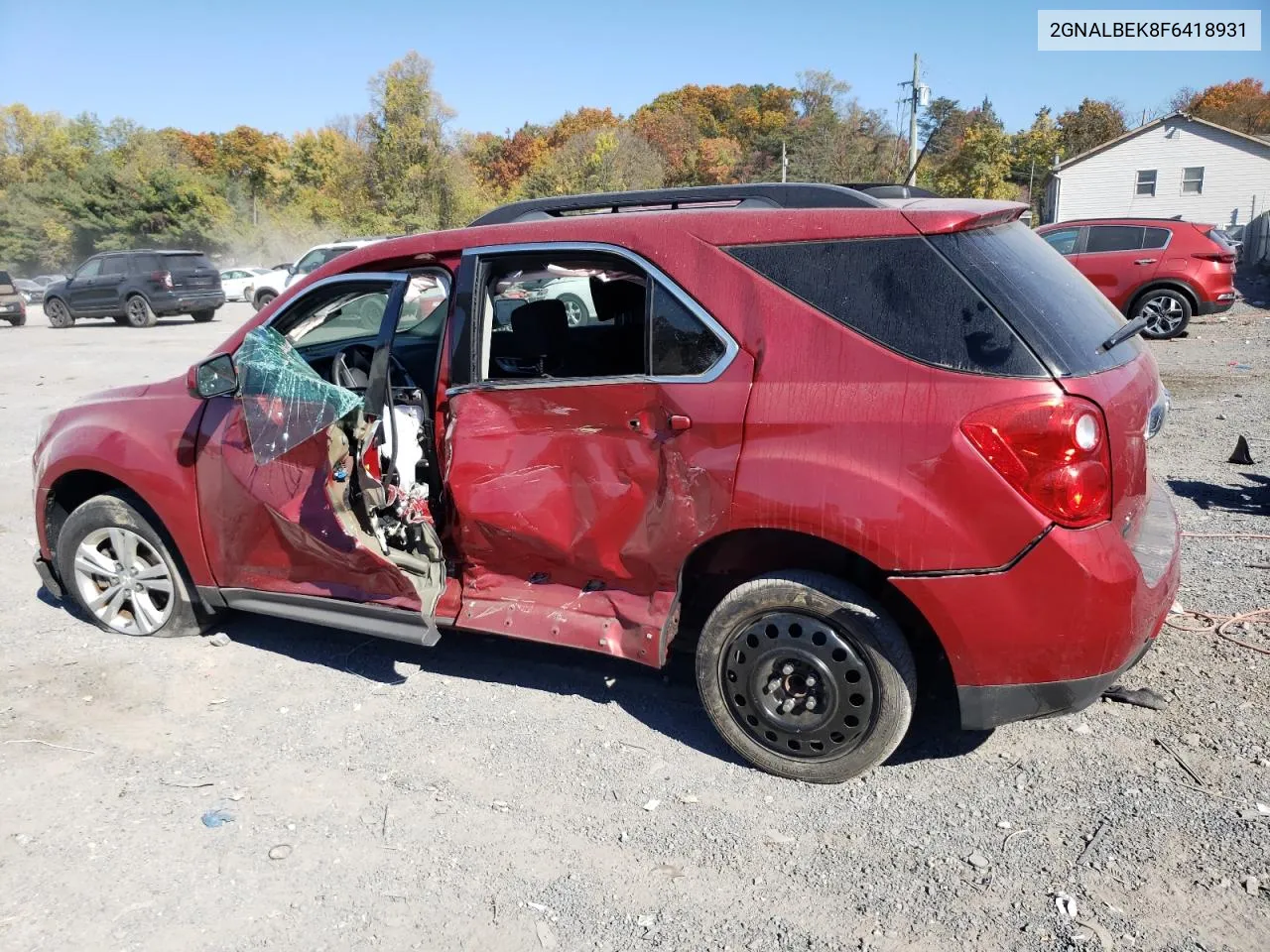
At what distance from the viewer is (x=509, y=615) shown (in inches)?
147

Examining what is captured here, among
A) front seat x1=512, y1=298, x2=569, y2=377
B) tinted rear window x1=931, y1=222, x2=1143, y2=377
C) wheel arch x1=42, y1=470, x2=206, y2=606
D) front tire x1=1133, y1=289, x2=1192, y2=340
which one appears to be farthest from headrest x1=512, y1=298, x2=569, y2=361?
front tire x1=1133, y1=289, x2=1192, y2=340

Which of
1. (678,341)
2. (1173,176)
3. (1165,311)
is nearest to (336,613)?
(678,341)

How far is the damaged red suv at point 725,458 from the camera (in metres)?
2.88

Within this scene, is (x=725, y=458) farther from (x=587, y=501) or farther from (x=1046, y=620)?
(x=1046, y=620)

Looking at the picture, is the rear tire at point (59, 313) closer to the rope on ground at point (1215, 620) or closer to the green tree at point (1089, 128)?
the rope on ground at point (1215, 620)

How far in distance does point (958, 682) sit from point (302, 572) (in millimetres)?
2699

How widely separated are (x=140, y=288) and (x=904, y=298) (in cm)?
2463

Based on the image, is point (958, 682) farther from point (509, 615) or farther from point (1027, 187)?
point (1027, 187)

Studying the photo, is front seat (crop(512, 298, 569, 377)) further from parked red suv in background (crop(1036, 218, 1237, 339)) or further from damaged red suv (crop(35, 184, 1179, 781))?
parked red suv in background (crop(1036, 218, 1237, 339))

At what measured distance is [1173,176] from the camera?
1623 inches

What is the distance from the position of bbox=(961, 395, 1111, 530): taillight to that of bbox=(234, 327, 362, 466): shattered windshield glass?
236 cm

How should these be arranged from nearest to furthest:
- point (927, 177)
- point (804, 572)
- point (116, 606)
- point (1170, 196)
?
point (804, 572), point (116, 606), point (1170, 196), point (927, 177)

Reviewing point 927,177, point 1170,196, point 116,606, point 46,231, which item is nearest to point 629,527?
point 116,606

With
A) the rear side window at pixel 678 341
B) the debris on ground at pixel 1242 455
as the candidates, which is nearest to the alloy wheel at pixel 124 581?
the rear side window at pixel 678 341
